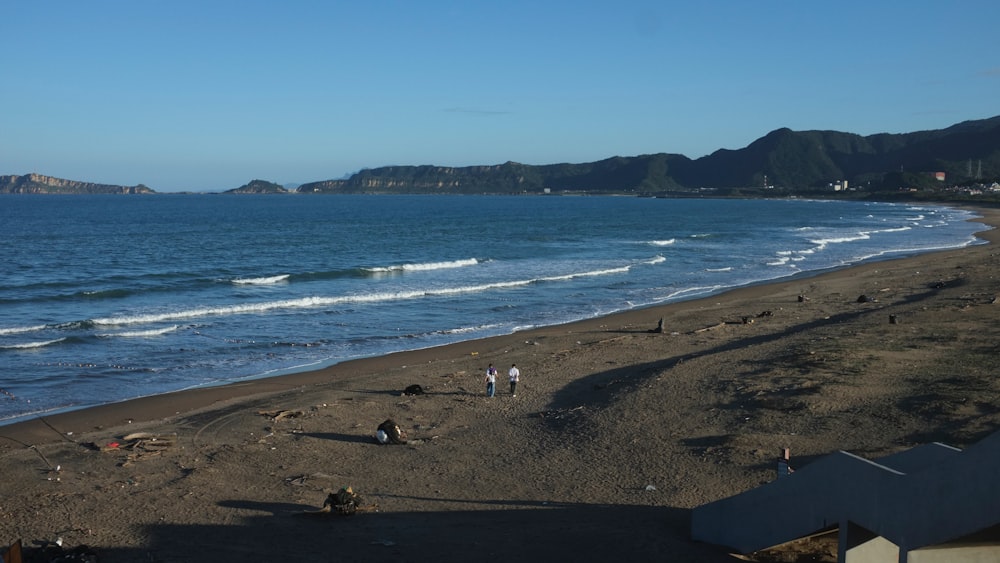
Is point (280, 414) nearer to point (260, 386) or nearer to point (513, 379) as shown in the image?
point (260, 386)

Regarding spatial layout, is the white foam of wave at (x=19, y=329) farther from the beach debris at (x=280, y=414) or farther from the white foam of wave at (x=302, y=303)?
the beach debris at (x=280, y=414)

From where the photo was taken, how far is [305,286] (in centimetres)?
4191

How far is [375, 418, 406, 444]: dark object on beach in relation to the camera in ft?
52.7

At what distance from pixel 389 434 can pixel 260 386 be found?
6650 millimetres

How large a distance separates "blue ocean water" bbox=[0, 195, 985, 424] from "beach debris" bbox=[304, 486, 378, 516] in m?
9.97

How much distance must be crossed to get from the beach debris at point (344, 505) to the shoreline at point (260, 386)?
7.44 metres

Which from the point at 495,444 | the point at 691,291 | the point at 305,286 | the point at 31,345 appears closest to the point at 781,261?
the point at 691,291

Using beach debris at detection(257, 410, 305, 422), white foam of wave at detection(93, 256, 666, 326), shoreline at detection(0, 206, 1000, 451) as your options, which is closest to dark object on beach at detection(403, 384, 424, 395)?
shoreline at detection(0, 206, 1000, 451)

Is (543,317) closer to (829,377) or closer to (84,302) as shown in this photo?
(829,377)

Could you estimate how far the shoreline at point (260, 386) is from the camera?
58.9 ft

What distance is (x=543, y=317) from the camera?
1277 inches

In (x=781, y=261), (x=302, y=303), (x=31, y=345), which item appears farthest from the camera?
(x=781, y=261)

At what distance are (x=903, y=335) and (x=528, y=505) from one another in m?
14.3

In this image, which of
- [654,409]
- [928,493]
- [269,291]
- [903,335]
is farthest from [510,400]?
[269,291]
